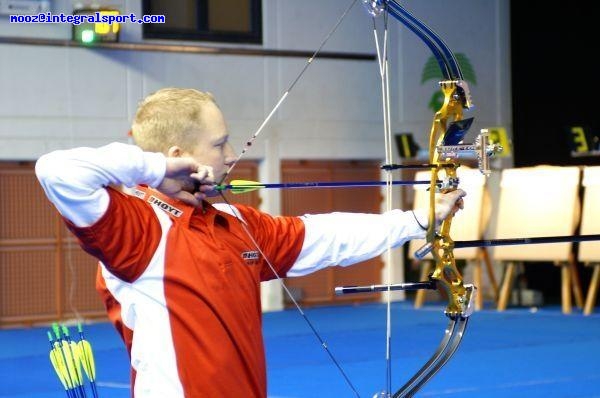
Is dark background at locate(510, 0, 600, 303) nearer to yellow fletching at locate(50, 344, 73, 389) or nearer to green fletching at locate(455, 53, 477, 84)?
green fletching at locate(455, 53, 477, 84)

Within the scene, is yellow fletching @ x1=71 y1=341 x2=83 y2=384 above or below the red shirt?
below

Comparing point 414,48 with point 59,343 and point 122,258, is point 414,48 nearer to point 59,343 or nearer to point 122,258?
point 59,343

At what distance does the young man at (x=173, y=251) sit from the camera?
5.77 feet

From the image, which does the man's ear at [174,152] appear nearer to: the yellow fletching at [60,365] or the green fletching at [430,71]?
the yellow fletching at [60,365]

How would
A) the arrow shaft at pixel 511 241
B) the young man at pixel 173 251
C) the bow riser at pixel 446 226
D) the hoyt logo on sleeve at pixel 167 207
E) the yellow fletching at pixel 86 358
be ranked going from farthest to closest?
the yellow fletching at pixel 86 358 → the arrow shaft at pixel 511 241 → the bow riser at pixel 446 226 → the hoyt logo on sleeve at pixel 167 207 → the young man at pixel 173 251

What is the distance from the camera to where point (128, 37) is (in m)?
8.80

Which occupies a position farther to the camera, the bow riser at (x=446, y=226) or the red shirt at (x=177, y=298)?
the bow riser at (x=446, y=226)

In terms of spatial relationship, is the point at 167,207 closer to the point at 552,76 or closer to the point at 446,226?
the point at 446,226

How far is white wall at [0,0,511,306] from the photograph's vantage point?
27.6ft

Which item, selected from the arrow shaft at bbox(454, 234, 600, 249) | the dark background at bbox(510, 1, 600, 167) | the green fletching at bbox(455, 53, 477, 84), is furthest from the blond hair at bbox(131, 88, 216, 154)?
the green fletching at bbox(455, 53, 477, 84)

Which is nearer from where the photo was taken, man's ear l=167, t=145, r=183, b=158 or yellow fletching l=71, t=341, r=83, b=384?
man's ear l=167, t=145, r=183, b=158

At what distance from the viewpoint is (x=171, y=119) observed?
1.92 meters

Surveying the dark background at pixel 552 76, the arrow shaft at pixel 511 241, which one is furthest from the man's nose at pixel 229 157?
the dark background at pixel 552 76

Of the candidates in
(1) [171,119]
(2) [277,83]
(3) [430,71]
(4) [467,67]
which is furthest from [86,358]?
(4) [467,67]
